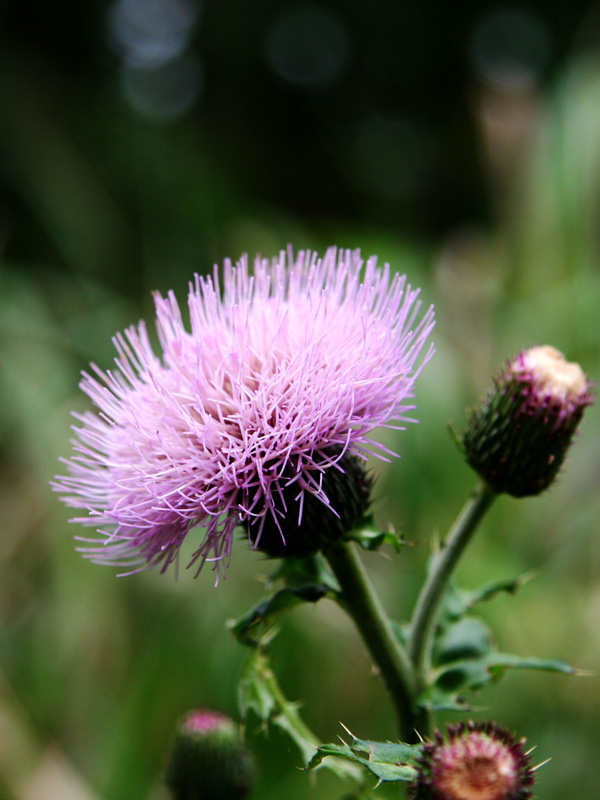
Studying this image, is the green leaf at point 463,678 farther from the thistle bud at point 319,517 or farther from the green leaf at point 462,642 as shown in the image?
the thistle bud at point 319,517

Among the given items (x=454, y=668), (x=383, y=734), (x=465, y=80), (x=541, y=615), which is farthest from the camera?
(x=465, y=80)

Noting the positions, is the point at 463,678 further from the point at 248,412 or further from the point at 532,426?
the point at 248,412

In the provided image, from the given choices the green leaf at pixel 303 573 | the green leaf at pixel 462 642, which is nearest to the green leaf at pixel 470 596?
the green leaf at pixel 462 642

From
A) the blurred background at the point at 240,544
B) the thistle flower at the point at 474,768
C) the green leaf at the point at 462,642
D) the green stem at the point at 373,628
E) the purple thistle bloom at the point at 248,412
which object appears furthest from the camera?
the blurred background at the point at 240,544

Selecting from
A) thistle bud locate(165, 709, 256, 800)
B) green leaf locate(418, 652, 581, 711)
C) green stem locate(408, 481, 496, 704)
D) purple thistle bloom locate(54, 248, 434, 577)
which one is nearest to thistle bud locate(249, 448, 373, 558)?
purple thistle bloom locate(54, 248, 434, 577)

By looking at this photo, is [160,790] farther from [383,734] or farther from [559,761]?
[559,761]

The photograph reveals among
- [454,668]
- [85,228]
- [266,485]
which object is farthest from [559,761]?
[85,228]
